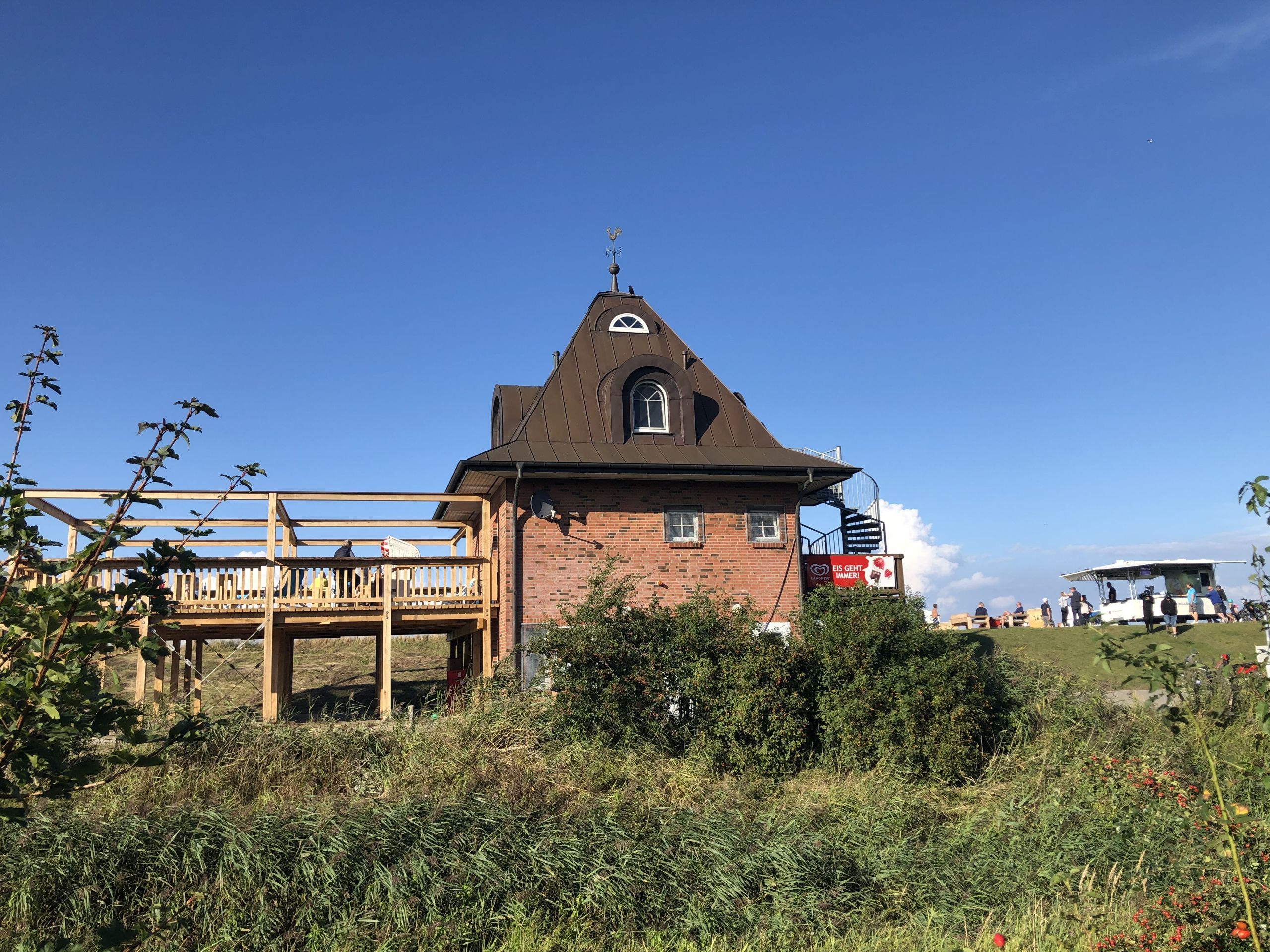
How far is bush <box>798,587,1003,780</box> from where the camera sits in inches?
593

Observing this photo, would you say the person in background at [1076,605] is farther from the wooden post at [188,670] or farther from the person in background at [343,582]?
the wooden post at [188,670]

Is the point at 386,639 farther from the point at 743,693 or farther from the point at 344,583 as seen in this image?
the point at 743,693

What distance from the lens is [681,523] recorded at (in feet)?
67.5

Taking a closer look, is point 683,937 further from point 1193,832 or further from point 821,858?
point 1193,832

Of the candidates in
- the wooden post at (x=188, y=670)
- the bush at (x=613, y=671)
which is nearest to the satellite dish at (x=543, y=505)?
the bush at (x=613, y=671)

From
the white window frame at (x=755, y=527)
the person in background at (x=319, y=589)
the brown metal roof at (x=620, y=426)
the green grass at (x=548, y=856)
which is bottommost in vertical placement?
the green grass at (x=548, y=856)

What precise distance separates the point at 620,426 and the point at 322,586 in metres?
6.87

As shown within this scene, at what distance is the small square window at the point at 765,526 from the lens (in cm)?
2086

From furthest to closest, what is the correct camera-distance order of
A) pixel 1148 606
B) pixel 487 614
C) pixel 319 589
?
pixel 1148 606 < pixel 487 614 < pixel 319 589

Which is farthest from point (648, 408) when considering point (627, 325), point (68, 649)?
point (68, 649)

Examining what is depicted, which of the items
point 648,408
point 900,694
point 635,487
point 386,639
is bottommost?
point 900,694

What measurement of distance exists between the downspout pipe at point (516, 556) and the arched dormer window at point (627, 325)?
201 inches

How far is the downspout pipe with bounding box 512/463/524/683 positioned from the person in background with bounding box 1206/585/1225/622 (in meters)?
20.6

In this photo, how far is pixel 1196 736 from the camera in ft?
14.7
